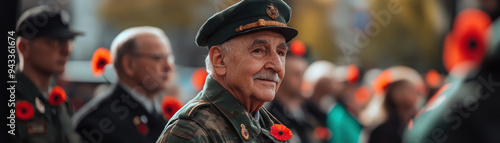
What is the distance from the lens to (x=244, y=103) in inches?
72.0

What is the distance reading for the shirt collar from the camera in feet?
10.5

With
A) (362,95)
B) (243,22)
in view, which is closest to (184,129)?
(243,22)

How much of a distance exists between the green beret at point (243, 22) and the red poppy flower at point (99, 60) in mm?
1472

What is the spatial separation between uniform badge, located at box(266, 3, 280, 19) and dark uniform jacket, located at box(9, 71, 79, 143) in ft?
5.33

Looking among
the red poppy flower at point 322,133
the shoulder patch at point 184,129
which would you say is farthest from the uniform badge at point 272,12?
the red poppy flower at point 322,133

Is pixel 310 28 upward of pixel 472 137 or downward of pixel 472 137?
upward

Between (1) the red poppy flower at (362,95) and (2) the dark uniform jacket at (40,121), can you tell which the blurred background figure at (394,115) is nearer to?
(1) the red poppy flower at (362,95)

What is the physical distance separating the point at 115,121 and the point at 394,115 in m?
2.58

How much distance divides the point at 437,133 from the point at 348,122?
831mm

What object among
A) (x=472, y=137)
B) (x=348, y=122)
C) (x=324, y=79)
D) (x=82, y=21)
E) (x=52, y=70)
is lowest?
(x=472, y=137)

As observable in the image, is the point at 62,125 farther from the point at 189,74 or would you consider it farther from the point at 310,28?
the point at 310,28

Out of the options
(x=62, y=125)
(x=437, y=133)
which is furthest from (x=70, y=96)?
(x=437, y=133)

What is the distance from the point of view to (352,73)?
4.89 metres

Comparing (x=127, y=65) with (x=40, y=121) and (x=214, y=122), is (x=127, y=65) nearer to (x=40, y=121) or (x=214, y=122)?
(x=40, y=121)
